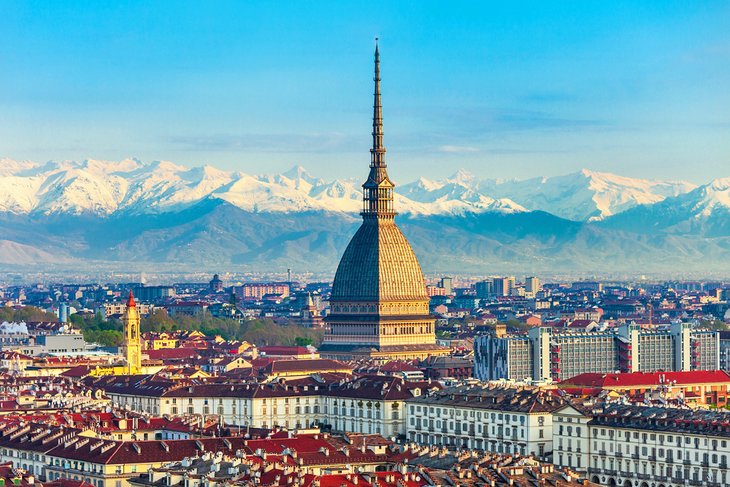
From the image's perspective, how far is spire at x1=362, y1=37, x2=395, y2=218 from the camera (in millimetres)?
169750

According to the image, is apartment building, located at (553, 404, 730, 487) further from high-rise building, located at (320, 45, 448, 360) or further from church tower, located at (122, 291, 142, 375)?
high-rise building, located at (320, 45, 448, 360)

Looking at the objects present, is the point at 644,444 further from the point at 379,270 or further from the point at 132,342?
the point at 379,270

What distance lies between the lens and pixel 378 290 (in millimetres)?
169125

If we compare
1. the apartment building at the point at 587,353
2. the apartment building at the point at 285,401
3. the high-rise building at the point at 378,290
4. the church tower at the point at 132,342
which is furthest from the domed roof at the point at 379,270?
the apartment building at the point at 285,401

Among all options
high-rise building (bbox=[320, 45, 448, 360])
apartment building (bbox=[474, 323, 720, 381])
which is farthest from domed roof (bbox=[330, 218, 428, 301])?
apartment building (bbox=[474, 323, 720, 381])

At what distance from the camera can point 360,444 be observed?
274 feet

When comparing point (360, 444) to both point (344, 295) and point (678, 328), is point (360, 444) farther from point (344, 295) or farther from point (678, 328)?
point (344, 295)

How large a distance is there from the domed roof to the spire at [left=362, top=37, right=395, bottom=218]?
81 centimetres

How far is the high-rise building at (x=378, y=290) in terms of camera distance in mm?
167125

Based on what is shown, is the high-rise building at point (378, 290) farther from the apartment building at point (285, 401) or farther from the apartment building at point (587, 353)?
the apartment building at point (285, 401)

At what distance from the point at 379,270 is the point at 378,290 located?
173cm

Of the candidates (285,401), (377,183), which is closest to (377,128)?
(377,183)

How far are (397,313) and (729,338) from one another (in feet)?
87.0

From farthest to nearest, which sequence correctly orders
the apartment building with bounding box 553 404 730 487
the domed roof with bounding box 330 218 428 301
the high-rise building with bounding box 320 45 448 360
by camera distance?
the domed roof with bounding box 330 218 428 301
the high-rise building with bounding box 320 45 448 360
the apartment building with bounding box 553 404 730 487
